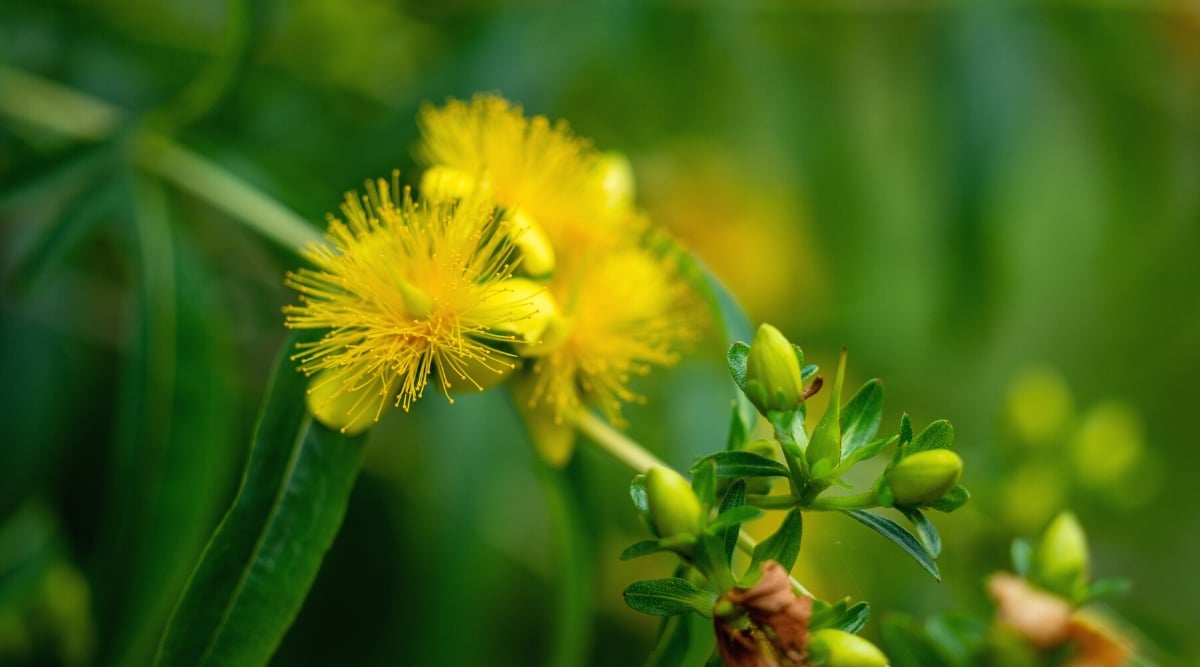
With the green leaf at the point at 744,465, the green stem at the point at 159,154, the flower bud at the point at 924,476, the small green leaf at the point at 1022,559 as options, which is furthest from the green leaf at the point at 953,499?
the green stem at the point at 159,154

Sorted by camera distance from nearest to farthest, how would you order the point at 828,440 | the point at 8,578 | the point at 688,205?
the point at 828,440 < the point at 8,578 < the point at 688,205

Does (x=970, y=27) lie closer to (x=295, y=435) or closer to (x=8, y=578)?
(x=295, y=435)

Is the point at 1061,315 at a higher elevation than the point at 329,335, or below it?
higher

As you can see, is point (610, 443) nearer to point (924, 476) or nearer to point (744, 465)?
point (744, 465)

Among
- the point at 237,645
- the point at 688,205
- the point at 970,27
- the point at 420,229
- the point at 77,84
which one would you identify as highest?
the point at 970,27

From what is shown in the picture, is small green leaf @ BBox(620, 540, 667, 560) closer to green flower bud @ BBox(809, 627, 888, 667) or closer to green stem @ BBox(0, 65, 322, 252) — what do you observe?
green flower bud @ BBox(809, 627, 888, 667)

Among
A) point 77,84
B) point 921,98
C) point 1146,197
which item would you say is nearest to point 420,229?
point 77,84

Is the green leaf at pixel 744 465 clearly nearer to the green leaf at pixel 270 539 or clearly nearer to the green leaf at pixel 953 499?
the green leaf at pixel 953 499

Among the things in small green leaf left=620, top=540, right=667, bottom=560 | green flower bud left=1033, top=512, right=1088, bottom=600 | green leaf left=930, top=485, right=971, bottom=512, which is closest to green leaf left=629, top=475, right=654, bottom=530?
small green leaf left=620, top=540, right=667, bottom=560
